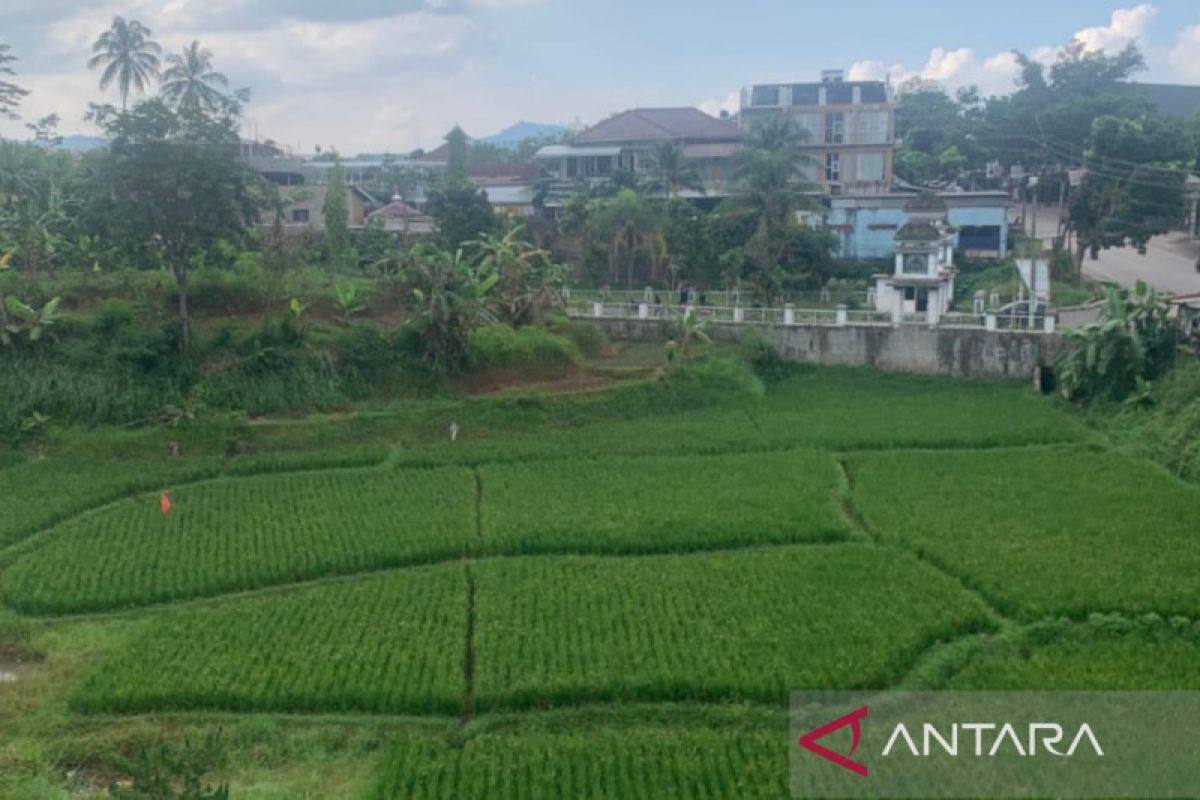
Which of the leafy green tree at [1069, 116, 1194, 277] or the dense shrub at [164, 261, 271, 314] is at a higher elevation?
the leafy green tree at [1069, 116, 1194, 277]

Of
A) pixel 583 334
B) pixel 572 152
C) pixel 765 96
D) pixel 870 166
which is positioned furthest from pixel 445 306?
pixel 765 96

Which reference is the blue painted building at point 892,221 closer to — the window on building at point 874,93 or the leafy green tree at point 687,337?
the window on building at point 874,93

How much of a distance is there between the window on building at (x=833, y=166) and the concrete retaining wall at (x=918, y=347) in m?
26.0

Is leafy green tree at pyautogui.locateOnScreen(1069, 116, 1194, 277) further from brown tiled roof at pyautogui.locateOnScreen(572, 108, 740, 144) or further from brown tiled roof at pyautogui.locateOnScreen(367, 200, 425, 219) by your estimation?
brown tiled roof at pyautogui.locateOnScreen(367, 200, 425, 219)

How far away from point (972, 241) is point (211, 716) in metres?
45.9

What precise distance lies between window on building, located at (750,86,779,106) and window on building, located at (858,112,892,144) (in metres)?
5.41

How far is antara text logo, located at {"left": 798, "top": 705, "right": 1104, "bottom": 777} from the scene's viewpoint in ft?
50.0

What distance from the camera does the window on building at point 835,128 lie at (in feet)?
203

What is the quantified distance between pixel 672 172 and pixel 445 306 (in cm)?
1997

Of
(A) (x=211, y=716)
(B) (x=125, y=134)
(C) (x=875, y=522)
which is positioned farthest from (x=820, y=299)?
(A) (x=211, y=716)

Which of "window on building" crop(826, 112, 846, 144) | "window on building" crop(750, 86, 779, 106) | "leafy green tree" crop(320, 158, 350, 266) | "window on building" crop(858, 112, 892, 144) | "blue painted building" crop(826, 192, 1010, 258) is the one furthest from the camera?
"window on building" crop(750, 86, 779, 106)

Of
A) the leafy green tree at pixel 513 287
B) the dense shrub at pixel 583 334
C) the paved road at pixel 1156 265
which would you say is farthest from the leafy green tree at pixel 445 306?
the paved road at pixel 1156 265

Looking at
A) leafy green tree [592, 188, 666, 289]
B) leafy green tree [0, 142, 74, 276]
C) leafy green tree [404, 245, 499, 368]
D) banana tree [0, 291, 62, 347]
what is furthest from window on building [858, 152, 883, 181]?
banana tree [0, 291, 62, 347]

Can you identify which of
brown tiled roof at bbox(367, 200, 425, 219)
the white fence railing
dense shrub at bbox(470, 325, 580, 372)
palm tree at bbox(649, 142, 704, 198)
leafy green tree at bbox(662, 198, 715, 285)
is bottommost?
dense shrub at bbox(470, 325, 580, 372)
